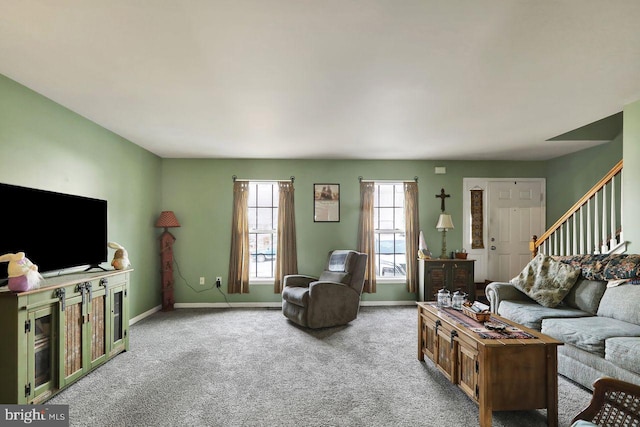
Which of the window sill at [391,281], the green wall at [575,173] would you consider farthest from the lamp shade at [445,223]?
the green wall at [575,173]

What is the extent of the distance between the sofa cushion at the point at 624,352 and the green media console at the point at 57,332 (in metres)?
4.03

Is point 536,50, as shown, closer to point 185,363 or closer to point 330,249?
point 185,363

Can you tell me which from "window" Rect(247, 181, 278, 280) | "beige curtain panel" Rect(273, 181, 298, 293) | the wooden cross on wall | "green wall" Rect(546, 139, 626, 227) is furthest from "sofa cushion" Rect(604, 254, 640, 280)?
"window" Rect(247, 181, 278, 280)

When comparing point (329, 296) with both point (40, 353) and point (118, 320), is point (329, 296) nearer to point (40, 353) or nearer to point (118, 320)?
point (118, 320)

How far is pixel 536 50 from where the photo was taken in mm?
2291

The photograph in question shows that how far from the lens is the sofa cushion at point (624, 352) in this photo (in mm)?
2379

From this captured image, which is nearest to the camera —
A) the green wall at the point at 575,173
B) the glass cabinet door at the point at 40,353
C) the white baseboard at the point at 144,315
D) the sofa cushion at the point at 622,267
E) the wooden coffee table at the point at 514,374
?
the wooden coffee table at the point at 514,374

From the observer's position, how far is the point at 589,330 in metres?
2.80

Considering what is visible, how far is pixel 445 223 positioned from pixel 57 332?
5.04 metres

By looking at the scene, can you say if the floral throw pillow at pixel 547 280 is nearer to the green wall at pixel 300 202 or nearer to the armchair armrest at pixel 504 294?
the armchair armrest at pixel 504 294

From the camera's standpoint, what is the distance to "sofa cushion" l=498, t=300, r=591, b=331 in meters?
3.31

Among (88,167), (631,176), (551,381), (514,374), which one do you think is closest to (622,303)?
(631,176)

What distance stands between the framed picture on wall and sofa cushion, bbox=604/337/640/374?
12.7ft

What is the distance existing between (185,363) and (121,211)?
2.22 metres
